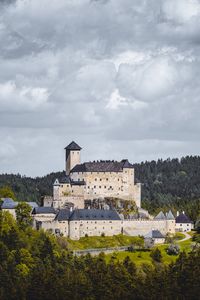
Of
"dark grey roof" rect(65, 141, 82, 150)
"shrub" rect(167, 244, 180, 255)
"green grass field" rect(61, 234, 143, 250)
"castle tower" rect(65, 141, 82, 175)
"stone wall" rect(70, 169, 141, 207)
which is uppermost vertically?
"dark grey roof" rect(65, 141, 82, 150)

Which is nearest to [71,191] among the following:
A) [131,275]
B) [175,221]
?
[175,221]

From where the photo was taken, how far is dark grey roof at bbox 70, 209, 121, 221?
12756 cm

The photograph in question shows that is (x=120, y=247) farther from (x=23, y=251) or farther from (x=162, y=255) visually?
(x=23, y=251)

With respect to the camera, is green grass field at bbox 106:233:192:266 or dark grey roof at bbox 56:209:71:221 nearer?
green grass field at bbox 106:233:192:266

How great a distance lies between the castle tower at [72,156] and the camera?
470 ft

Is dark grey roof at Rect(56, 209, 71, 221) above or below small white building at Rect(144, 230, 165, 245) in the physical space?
above

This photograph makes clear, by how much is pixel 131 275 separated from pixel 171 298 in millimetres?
9262

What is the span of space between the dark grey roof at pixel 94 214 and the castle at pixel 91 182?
19.6ft

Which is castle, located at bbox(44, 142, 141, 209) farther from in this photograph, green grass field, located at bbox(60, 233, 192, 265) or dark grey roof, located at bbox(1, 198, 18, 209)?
green grass field, located at bbox(60, 233, 192, 265)

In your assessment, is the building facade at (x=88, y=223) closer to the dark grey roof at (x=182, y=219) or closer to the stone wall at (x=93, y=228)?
the stone wall at (x=93, y=228)

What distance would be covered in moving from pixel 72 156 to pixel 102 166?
5389 mm

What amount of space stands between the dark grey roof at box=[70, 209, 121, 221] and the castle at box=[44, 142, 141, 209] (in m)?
5.97

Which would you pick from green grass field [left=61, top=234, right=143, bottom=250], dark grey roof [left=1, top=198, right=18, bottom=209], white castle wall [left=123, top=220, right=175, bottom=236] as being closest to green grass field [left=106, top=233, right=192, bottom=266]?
green grass field [left=61, top=234, right=143, bottom=250]

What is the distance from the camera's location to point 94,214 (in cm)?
12938
